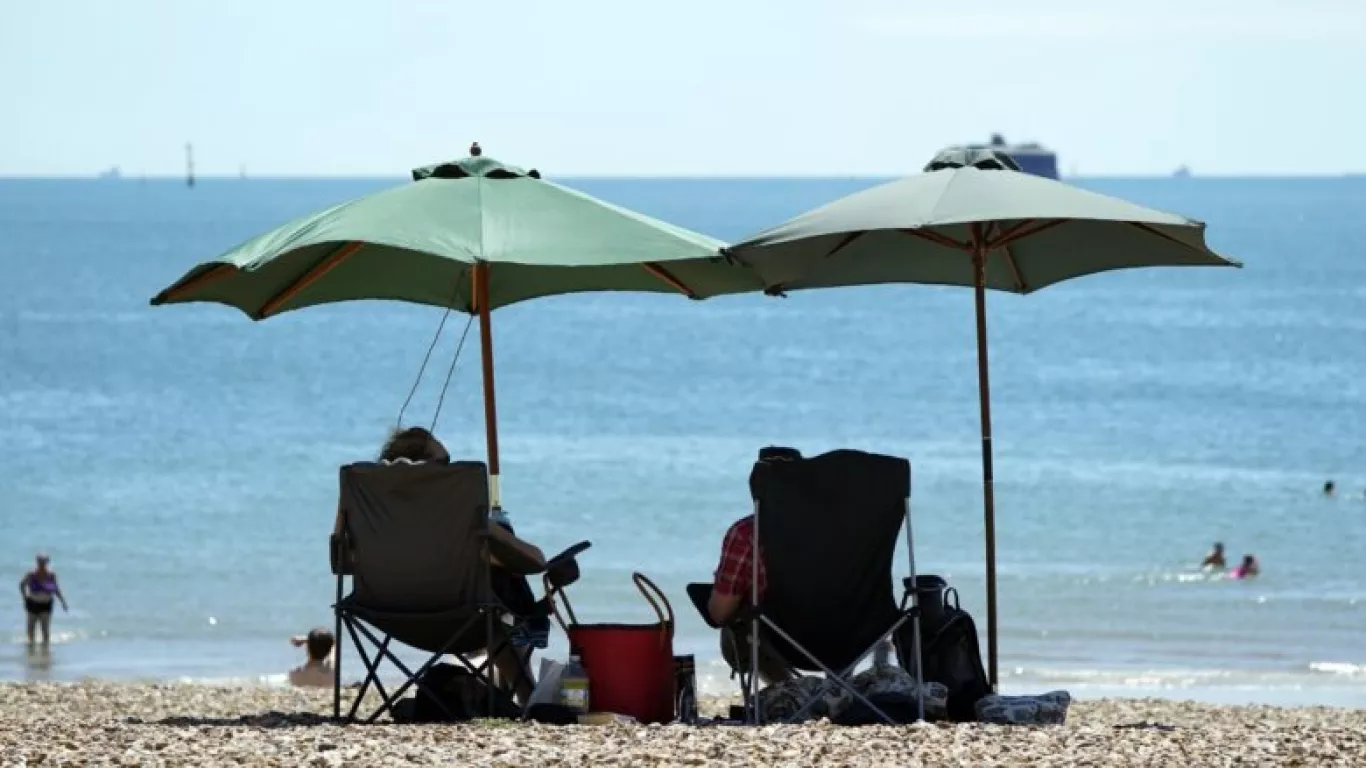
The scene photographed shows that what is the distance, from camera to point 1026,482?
2756 centimetres

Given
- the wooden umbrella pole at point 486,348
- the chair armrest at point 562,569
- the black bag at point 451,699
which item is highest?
the wooden umbrella pole at point 486,348

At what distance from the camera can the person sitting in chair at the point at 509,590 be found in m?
6.69

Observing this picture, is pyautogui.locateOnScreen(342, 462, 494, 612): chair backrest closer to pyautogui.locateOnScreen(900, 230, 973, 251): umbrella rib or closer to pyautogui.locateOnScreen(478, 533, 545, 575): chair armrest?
pyautogui.locateOnScreen(478, 533, 545, 575): chair armrest

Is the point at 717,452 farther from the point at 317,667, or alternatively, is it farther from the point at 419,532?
the point at 419,532

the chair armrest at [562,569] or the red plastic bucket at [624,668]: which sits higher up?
the chair armrest at [562,569]

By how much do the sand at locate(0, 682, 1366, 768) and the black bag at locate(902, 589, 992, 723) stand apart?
1.64ft

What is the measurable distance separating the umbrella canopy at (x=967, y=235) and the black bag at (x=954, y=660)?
3.95 ft

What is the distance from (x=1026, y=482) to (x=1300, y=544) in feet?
17.9

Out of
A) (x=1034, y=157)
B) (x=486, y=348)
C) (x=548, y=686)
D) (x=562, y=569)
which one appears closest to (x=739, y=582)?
(x=562, y=569)

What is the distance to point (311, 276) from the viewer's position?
7.74 meters

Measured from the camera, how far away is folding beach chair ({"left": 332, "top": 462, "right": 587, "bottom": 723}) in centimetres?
651

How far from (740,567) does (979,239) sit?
1.62m

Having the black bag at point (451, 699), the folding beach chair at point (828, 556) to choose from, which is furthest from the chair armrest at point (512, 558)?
the folding beach chair at point (828, 556)

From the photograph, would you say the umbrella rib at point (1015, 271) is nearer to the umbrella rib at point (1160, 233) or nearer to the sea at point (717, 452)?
the umbrella rib at point (1160, 233)
